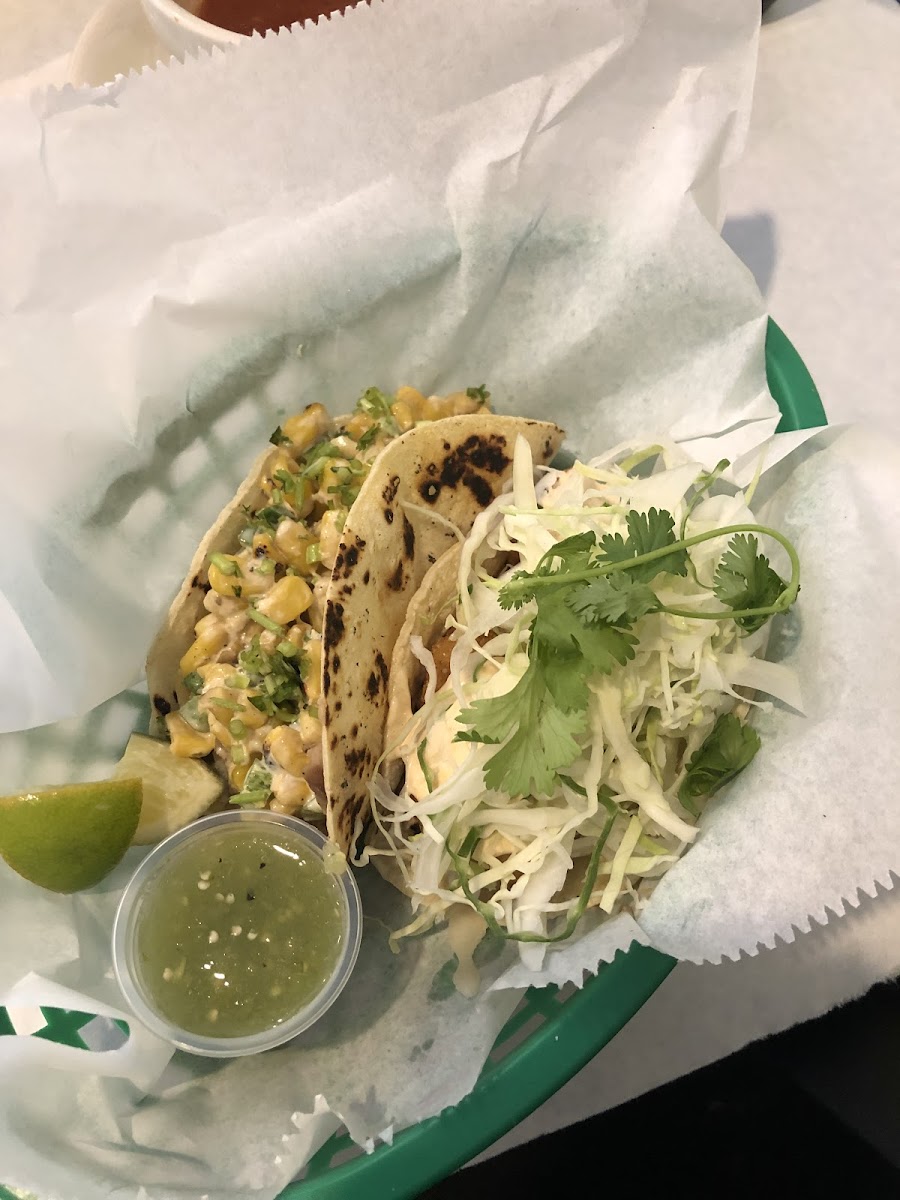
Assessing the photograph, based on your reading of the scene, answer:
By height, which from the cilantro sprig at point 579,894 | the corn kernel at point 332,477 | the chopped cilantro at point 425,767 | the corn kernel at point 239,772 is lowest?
the cilantro sprig at point 579,894

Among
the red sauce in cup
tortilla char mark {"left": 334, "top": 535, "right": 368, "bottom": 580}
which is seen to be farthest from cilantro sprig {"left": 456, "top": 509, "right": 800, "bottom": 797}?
the red sauce in cup

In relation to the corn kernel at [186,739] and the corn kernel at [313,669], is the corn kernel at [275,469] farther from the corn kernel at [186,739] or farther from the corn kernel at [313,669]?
the corn kernel at [186,739]

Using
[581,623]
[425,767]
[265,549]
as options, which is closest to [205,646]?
[265,549]

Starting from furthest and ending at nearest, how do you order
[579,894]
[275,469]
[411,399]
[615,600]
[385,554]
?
[411,399] → [275,469] → [385,554] → [579,894] → [615,600]

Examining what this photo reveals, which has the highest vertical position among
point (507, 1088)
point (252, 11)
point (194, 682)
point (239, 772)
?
point (252, 11)

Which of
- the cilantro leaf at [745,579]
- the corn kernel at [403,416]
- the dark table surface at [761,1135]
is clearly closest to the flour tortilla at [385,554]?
the corn kernel at [403,416]

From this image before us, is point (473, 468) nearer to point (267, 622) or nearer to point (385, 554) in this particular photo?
point (385, 554)
